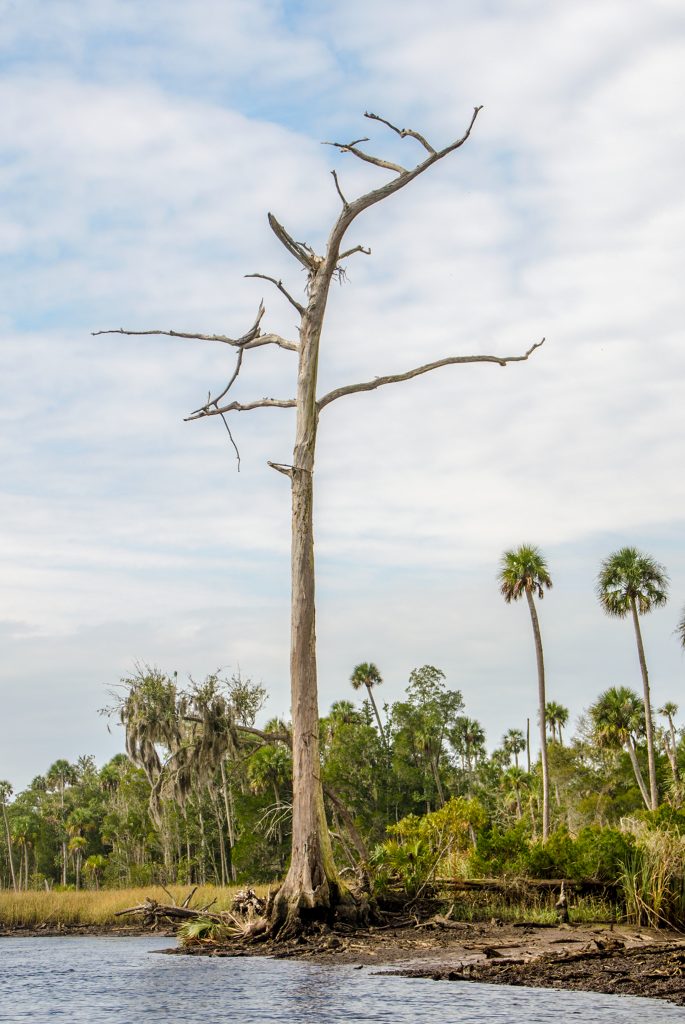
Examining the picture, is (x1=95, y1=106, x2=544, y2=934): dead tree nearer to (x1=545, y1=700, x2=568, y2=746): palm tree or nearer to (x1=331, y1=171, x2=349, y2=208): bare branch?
(x1=331, y1=171, x2=349, y2=208): bare branch

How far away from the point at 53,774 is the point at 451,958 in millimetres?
81463

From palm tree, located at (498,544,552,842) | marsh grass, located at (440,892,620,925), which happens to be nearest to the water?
marsh grass, located at (440,892,620,925)

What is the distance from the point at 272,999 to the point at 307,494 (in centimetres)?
953

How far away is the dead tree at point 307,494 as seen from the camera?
17578 millimetres

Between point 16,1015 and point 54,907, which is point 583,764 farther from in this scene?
point 16,1015

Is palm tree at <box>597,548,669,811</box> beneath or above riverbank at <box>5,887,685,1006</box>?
above

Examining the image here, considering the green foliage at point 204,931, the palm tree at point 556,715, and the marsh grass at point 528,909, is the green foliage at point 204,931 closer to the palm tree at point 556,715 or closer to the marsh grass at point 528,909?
the marsh grass at point 528,909

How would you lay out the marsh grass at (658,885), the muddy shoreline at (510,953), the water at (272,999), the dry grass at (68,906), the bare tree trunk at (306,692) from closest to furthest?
the water at (272,999), the muddy shoreline at (510,953), the marsh grass at (658,885), the bare tree trunk at (306,692), the dry grass at (68,906)

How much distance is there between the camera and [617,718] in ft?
180

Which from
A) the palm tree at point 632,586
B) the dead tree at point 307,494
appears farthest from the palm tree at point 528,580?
the dead tree at point 307,494

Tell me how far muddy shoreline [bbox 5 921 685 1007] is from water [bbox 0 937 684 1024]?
0.39 m

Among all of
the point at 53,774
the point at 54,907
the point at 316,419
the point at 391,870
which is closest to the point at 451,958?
the point at 391,870

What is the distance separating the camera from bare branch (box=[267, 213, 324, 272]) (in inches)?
806

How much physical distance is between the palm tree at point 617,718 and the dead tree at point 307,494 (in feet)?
124
